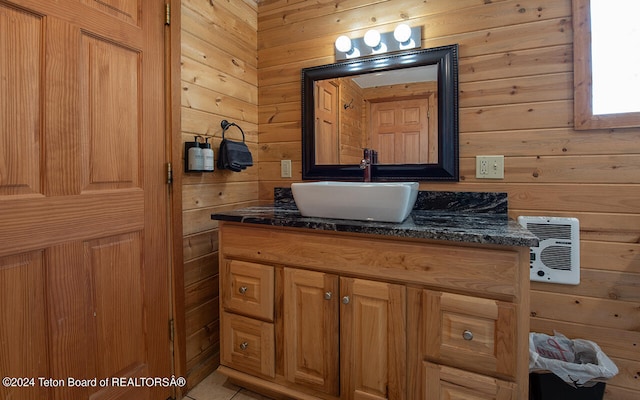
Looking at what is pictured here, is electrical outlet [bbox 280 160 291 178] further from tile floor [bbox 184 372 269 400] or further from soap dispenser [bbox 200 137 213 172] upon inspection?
tile floor [bbox 184 372 269 400]

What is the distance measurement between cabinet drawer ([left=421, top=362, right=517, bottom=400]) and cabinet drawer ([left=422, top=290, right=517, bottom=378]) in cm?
3

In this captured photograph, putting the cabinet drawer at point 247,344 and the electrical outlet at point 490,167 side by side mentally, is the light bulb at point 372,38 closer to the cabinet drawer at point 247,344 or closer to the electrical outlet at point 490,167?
the electrical outlet at point 490,167

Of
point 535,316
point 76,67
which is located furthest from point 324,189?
point 535,316

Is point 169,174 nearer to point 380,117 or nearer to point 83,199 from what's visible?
point 83,199

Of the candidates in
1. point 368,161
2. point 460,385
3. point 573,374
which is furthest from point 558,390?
point 368,161

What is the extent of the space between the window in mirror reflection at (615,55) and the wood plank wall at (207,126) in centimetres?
182

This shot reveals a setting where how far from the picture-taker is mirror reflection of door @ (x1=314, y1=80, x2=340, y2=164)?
1.91m

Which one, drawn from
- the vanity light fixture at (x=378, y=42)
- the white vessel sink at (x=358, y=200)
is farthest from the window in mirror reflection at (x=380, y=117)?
the white vessel sink at (x=358, y=200)

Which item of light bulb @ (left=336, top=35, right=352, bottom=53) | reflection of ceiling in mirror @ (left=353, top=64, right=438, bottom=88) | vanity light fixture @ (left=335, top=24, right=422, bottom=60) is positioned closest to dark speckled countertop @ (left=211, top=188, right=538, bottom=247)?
reflection of ceiling in mirror @ (left=353, top=64, right=438, bottom=88)

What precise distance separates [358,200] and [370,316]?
0.47 metres

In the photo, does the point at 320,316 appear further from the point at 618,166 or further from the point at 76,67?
the point at 618,166

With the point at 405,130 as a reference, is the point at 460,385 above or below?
below

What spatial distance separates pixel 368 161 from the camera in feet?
5.57

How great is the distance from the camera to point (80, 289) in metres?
1.18
